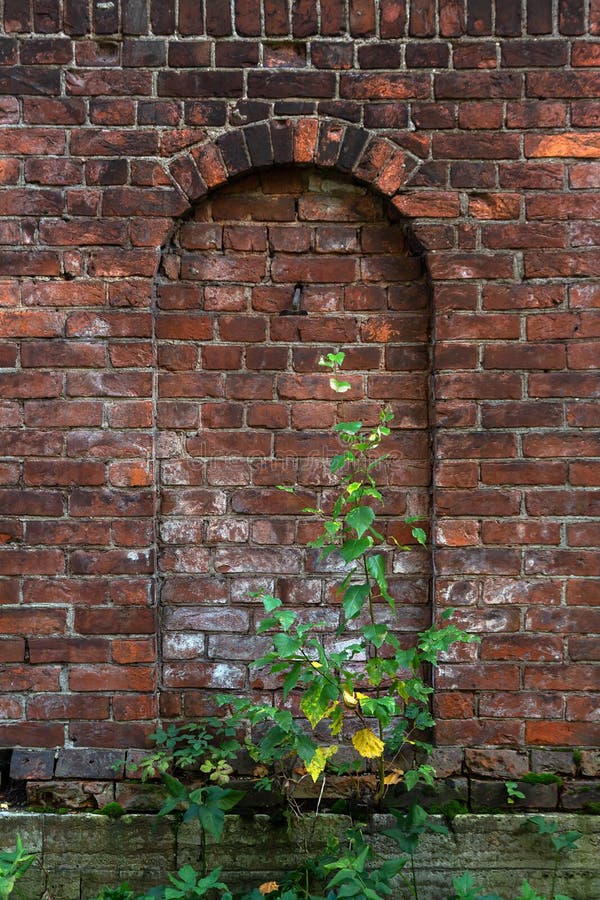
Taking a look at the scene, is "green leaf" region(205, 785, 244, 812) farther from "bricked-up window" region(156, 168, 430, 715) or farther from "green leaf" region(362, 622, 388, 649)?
"green leaf" region(362, 622, 388, 649)

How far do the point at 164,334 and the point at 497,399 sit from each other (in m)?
1.16

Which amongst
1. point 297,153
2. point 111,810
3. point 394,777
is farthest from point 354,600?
point 297,153

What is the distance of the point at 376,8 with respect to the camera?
2492 millimetres

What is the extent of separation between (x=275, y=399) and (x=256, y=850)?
152 centimetres

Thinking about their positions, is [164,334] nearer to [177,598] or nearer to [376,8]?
[177,598]

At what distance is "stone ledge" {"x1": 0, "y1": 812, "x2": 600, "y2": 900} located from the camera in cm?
250

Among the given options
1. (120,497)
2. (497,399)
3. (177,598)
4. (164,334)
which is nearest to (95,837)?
(177,598)

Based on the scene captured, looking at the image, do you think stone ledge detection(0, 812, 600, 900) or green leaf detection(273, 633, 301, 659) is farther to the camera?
stone ledge detection(0, 812, 600, 900)

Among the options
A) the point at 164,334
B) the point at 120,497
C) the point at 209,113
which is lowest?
the point at 120,497

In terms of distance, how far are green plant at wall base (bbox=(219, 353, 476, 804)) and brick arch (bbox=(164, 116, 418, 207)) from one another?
2.22 feet

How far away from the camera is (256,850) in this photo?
2520mm

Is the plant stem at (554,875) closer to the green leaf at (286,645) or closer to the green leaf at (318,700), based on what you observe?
the green leaf at (318,700)

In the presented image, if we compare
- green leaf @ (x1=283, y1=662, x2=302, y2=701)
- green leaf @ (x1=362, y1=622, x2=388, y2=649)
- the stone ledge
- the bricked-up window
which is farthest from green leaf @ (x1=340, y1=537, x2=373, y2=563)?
the stone ledge

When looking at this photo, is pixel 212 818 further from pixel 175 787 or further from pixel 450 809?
pixel 450 809
